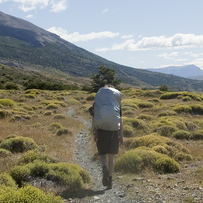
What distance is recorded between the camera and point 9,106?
29812mm

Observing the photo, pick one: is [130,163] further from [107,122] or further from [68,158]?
[107,122]

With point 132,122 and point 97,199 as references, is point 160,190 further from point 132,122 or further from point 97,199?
point 132,122

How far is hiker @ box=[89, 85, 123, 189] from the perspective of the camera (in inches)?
268

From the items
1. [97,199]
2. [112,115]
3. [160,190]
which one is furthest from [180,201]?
[112,115]

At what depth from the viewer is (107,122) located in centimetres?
682

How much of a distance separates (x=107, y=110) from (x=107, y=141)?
0.92m

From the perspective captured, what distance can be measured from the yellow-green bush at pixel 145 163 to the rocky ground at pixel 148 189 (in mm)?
346

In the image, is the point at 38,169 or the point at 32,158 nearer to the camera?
the point at 38,169

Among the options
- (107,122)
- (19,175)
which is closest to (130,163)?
(107,122)

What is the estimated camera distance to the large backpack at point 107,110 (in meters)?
6.79

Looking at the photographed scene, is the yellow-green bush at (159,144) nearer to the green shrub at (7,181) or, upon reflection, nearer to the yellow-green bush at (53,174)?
the yellow-green bush at (53,174)

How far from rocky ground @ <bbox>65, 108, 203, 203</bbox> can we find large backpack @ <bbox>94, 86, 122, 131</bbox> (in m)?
1.80

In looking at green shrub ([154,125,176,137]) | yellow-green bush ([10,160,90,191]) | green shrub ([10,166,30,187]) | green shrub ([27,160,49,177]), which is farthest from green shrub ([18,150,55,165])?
green shrub ([154,125,176,137])

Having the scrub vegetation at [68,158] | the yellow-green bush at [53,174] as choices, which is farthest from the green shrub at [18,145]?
the yellow-green bush at [53,174]
